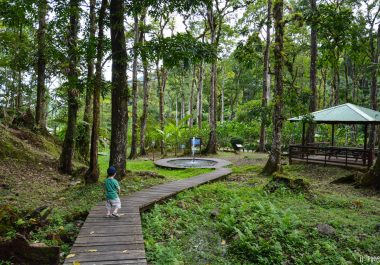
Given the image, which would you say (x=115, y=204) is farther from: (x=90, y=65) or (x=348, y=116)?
(x=348, y=116)

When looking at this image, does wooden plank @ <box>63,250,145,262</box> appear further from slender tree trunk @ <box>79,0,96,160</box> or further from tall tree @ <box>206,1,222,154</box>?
tall tree @ <box>206,1,222,154</box>

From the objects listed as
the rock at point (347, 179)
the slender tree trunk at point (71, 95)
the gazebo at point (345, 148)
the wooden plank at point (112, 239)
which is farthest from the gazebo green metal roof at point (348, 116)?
the wooden plank at point (112, 239)

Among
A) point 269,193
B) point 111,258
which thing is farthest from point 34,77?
point 111,258

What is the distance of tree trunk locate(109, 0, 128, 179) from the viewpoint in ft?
28.8

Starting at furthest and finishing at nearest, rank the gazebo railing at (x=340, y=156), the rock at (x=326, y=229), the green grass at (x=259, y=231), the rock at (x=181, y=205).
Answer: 1. the gazebo railing at (x=340, y=156)
2. the rock at (x=181, y=205)
3. the rock at (x=326, y=229)
4. the green grass at (x=259, y=231)

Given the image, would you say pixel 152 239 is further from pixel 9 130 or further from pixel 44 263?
pixel 9 130

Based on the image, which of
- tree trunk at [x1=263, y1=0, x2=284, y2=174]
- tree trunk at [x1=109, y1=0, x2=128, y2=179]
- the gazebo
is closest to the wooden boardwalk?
tree trunk at [x1=109, y1=0, x2=128, y2=179]

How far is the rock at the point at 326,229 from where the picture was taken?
238 inches

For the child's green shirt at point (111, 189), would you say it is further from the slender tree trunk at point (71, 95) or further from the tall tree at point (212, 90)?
the tall tree at point (212, 90)

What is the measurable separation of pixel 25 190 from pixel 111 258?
554cm

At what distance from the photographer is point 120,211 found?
21.4 ft

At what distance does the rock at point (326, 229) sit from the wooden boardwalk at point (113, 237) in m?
3.71

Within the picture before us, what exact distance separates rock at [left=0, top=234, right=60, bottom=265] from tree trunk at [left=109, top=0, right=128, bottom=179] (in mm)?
4874

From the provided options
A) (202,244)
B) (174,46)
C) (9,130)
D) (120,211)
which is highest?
(174,46)
